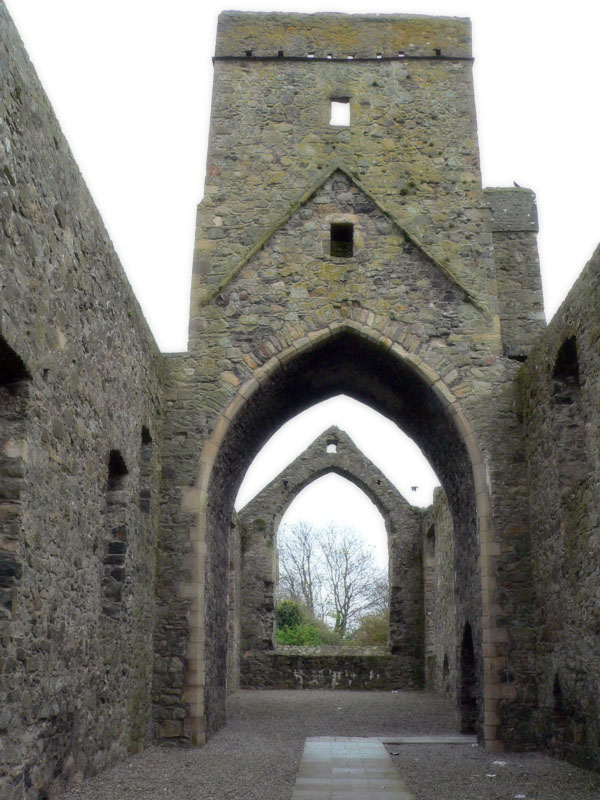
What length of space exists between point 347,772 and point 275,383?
482 cm

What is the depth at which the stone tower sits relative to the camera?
29.9 ft

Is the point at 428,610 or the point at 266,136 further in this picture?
the point at 428,610

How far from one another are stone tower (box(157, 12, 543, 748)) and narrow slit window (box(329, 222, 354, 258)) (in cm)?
3

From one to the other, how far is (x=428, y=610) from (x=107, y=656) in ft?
38.5

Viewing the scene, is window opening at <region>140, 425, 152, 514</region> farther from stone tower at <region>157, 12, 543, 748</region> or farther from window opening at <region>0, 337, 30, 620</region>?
window opening at <region>0, 337, 30, 620</region>

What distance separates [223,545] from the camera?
1093cm

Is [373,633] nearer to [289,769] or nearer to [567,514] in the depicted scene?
[289,769]

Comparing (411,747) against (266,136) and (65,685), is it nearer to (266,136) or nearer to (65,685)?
(65,685)

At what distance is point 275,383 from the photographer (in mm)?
10164

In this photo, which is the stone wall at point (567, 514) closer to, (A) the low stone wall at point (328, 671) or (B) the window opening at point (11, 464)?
(B) the window opening at point (11, 464)

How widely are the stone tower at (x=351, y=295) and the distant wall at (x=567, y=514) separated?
501mm

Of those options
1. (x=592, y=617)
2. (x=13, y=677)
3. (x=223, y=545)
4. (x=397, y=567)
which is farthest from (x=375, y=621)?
(x=13, y=677)

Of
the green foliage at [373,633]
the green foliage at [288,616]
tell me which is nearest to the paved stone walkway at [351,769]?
the green foliage at [288,616]

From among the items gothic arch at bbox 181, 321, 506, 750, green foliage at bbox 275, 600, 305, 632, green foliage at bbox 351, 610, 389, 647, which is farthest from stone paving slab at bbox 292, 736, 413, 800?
green foliage at bbox 351, 610, 389, 647
